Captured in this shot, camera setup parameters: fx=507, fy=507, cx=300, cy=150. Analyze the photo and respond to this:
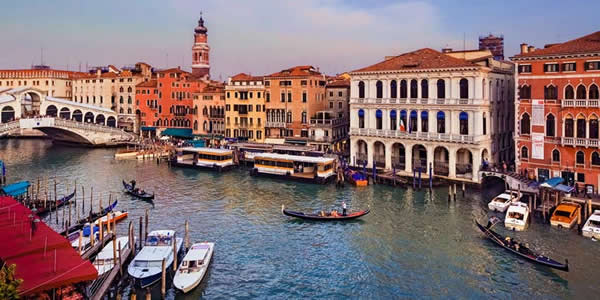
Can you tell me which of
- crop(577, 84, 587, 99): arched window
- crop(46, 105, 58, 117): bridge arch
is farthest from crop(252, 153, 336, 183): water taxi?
crop(46, 105, 58, 117): bridge arch

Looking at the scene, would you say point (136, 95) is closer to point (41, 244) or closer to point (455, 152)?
point (455, 152)

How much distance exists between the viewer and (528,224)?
971 inches

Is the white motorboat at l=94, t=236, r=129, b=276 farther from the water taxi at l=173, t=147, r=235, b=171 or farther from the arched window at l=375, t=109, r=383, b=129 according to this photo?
the arched window at l=375, t=109, r=383, b=129

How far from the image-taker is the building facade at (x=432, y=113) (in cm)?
3362

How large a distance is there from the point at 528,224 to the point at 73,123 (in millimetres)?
51285

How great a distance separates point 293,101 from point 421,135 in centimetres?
1772

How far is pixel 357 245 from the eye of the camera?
2248 cm

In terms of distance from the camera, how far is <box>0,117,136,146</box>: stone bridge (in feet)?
180

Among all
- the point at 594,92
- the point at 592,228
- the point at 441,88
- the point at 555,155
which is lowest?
the point at 592,228

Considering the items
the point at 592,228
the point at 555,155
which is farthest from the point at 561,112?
the point at 592,228

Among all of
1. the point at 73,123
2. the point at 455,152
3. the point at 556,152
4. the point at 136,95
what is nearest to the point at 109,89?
the point at 136,95

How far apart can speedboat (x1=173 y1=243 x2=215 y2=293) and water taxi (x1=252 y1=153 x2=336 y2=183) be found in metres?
17.3

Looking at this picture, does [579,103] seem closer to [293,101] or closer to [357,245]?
[357,245]

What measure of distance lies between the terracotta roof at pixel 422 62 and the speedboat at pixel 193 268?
863 inches
